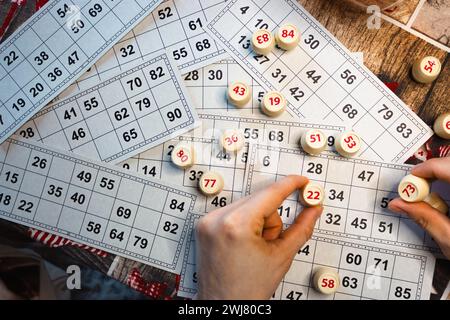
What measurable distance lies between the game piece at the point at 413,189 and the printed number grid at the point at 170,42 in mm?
644

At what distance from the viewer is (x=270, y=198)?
47.3 inches

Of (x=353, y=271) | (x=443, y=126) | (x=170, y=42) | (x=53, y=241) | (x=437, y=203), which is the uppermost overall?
(x=170, y=42)

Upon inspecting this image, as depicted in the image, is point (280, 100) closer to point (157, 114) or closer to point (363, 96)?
point (363, 96)

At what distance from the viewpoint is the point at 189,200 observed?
1403 mm

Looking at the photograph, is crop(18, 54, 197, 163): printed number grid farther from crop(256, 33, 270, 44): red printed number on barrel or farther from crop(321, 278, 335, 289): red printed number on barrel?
crop(321, 278, 335, 289): red printed number on barrel

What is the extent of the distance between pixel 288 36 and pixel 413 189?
Answer: 1.83ft

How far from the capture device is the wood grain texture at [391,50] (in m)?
1.40

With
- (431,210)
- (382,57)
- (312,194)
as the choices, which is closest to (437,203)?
(431,210)

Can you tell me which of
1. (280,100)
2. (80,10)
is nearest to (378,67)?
(280,100)

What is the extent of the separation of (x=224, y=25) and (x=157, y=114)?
1.11 ft

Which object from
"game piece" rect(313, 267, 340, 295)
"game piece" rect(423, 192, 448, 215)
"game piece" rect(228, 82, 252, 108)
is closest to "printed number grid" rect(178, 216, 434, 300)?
"game piece" rect(313, 267, 340, 295)

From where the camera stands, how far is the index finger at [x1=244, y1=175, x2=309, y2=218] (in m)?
1.18

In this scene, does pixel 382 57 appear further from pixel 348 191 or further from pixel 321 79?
pixel 348 191

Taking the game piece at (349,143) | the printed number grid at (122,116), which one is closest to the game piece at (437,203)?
the game piece at (349,143)
